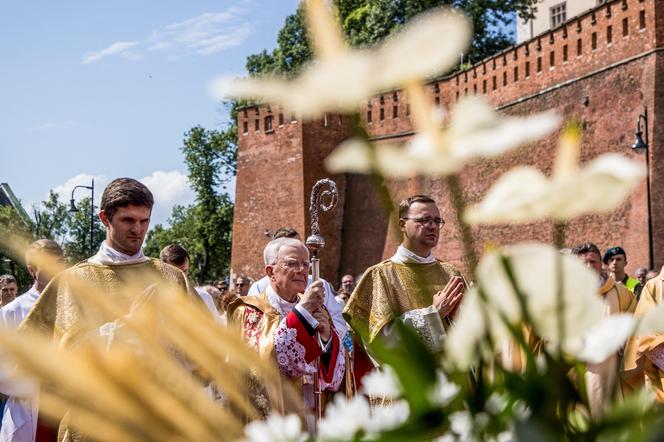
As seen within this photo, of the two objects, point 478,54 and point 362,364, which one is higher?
point 478,54

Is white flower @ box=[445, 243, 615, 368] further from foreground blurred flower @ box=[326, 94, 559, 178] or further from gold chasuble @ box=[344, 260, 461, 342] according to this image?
gold chasuble @ box=[344, 260, 461, 342]

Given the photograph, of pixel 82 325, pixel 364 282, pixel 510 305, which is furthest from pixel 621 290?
pixel 510 305

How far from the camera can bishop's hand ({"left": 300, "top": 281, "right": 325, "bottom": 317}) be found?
4316 millimetres

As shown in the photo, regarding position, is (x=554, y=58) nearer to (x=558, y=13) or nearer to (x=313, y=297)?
(x=558, y=13)

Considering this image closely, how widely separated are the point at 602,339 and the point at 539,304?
0.22ft

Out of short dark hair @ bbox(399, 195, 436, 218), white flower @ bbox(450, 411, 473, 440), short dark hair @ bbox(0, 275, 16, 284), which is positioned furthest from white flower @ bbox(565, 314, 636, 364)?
short dark hair @ bbox(0, 275, 16, 284)

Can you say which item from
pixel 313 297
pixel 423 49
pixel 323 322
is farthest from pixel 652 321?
pixel 323 322

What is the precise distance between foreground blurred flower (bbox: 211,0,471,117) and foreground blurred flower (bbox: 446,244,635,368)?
167 millimetres

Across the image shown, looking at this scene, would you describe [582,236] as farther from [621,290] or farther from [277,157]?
[621,290]

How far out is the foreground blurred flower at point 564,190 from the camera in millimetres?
668

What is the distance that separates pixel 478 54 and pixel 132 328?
34569 millimetres

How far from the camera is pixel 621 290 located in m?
5.33

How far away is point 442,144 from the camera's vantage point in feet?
2.37

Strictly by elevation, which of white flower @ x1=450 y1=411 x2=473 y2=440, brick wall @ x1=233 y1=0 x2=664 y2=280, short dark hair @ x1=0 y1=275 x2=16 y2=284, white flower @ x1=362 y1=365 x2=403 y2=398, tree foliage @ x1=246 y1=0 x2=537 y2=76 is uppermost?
tree foliage @ x1=246 y1=0 x2=537 y2=76
